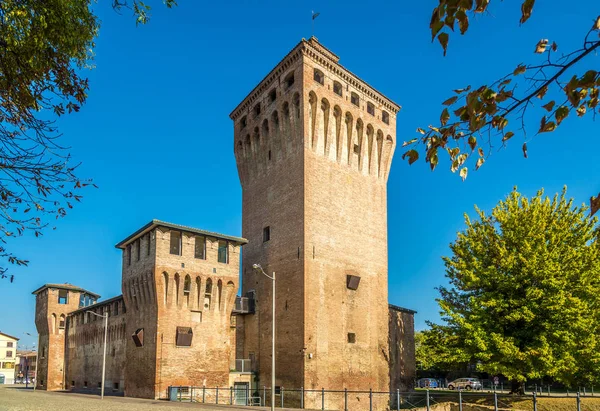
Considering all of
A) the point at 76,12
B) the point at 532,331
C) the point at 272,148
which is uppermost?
the point at 272,148

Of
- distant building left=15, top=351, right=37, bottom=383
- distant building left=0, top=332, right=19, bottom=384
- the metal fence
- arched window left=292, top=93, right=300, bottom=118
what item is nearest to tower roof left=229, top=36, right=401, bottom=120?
arched window left=292, top=93, right=300, bottom=118

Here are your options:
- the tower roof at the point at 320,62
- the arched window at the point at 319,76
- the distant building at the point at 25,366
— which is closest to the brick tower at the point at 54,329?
the tower roof at the point at 320,62

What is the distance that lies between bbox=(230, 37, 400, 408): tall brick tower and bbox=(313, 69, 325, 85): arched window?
3.4 inches

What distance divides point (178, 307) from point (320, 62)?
21.6 m

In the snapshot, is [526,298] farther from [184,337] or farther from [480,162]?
[480,162]

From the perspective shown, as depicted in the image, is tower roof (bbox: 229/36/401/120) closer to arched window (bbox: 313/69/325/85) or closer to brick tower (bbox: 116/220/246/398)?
arched window (bbox: 313/69/325/85)

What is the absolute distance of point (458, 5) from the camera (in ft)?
15.4

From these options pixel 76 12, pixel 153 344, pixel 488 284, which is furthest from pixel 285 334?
pixel 76 12

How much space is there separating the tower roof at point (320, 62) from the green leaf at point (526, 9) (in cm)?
3443

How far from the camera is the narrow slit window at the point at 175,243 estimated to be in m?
35.5

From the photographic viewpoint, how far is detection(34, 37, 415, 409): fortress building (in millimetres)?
34750

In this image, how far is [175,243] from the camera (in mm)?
35656

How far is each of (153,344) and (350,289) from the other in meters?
15.1

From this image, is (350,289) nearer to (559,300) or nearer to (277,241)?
(277,241)
